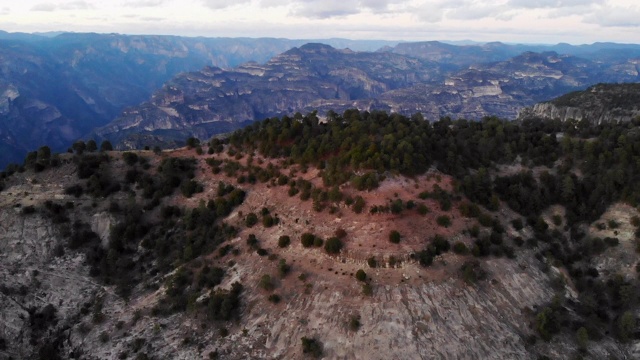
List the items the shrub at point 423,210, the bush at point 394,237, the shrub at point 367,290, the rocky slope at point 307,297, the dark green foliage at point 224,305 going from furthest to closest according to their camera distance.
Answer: the shrub at point 423,210, the bush at point 394,237, the dark green foliage at point 224,305, the shrub at point 367,290, the rocky slope at point 307,297

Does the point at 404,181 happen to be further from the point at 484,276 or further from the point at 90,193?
the point at 90,193

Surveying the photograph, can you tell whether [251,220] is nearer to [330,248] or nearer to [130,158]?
[330,248]

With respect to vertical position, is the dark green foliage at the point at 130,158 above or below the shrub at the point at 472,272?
above

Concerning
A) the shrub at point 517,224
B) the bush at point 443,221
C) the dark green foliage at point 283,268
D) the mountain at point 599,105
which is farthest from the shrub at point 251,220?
the mountain at point 599,105

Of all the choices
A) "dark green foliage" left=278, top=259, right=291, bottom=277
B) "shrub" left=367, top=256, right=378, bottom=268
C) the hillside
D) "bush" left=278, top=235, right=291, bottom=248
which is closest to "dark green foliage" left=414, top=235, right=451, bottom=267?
the hillside

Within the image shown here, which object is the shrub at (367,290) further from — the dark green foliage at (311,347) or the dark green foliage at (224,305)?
the dark green foliage at (224,305)

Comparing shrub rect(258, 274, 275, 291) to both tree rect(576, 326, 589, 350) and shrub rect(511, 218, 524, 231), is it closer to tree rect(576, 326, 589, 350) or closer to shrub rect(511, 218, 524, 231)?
shrub rect(511, 218, 524, 231)

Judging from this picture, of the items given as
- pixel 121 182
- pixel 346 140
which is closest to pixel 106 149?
pixel 121 182
